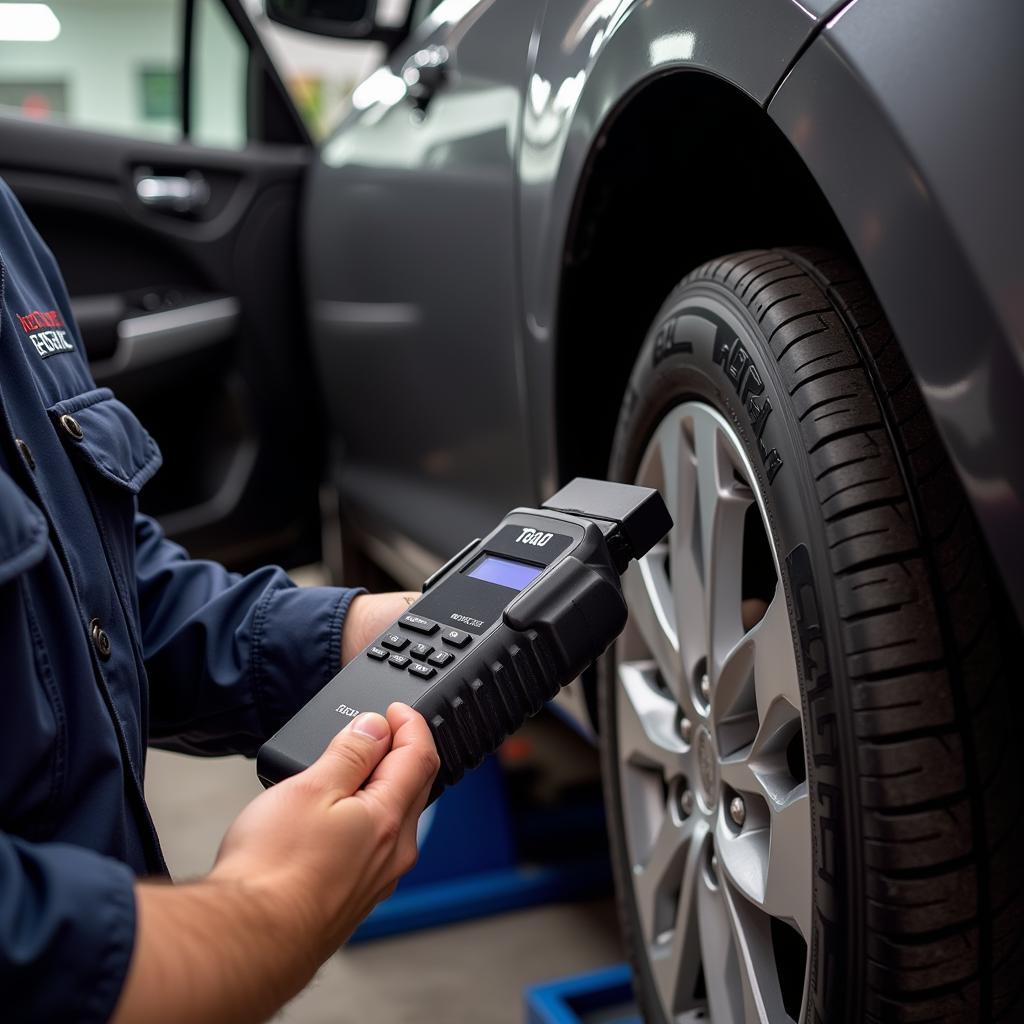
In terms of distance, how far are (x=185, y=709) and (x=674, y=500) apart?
0.38 metres

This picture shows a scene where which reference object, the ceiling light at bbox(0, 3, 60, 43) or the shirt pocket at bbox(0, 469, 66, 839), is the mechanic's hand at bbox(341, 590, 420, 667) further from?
the ceiling light at bbox(0, 3, 60, 43)

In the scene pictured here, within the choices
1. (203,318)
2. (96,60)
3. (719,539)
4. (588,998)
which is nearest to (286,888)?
(719,539)

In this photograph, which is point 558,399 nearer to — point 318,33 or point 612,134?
point 612,134

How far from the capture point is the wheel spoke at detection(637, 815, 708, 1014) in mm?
866

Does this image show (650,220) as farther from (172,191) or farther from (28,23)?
(28,23)

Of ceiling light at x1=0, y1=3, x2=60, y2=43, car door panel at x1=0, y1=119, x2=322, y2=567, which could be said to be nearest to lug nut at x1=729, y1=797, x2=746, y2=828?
car door panel at x1=0, y1=119, x2=322, y2=567

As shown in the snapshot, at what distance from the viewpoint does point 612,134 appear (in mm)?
908

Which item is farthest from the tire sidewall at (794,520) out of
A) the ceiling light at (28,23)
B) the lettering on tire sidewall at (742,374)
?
the ceiling light at (28,23)

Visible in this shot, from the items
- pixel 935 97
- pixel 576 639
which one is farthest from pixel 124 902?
pixel 935 97

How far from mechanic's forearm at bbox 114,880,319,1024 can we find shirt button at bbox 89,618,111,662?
0.19 m

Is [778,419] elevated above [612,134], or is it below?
below

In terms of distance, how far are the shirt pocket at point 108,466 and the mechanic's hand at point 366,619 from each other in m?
0.14

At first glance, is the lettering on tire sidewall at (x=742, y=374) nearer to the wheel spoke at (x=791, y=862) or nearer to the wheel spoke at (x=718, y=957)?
the wheel spoke at (x=791, y=862)

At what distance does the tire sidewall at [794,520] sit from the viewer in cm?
62
